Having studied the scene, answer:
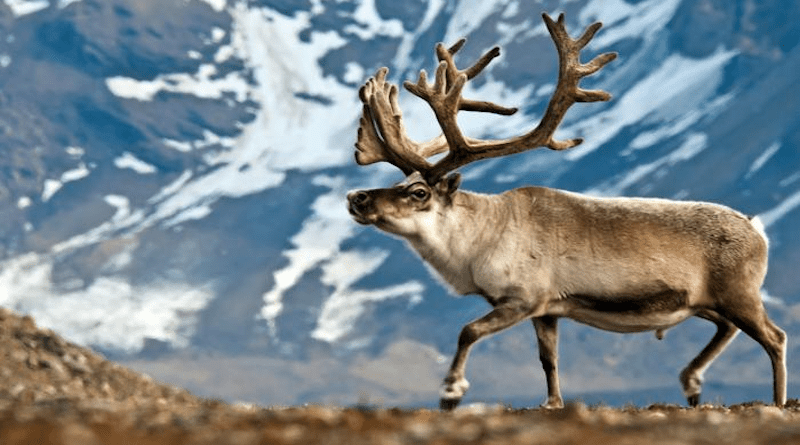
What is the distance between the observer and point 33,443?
5.88 meters

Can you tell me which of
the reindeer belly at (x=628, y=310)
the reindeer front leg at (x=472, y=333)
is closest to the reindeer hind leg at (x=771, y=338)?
the reindeer belly at (x=628, y=310)

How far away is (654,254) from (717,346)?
6.52ft

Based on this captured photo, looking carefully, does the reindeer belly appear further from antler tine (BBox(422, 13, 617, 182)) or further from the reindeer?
antler tine (BBox(422, 13, 617, 182))

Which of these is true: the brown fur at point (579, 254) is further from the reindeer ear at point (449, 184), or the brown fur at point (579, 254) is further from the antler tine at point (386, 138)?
the antler tine at point (386, 138)

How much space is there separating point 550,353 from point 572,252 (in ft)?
4.20

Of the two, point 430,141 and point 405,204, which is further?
point 430,141

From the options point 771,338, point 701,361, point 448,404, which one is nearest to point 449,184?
point 448,404

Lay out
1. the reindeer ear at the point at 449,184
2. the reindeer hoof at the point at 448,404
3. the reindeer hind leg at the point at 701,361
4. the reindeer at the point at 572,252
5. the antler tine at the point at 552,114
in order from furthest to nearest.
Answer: the reindeer hind leg at the point at 701,361 → the antler tine at the point at 552,114 → the reindeer ear at the point at 449,184 → the reindeer at the point at 572,252 → the reindeer hoof at the point at 448,404

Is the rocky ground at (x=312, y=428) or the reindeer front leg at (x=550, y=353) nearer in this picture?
the rocky ground at (x=312, y=428)

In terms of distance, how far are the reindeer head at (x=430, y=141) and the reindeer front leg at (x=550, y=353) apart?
179 centimetres

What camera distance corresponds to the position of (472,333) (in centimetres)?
1264

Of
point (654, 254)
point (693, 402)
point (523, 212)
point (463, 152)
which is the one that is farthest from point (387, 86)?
point (693, 402)

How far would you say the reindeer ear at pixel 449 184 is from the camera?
1367 centimetres

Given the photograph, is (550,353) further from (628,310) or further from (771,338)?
(771,338)
